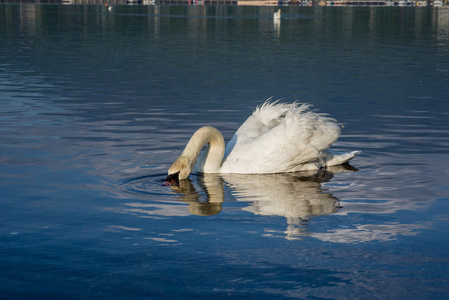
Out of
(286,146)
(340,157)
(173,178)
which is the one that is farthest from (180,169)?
(340,157)

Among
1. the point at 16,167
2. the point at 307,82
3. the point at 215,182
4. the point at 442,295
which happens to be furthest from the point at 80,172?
the point at 307,82

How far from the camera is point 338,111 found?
70.0ft

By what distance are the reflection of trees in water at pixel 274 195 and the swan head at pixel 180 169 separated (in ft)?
0.55

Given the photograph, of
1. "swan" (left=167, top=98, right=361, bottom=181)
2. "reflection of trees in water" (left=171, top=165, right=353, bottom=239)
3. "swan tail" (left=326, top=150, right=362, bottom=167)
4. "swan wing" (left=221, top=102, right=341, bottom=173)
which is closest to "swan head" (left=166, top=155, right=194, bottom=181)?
"swan" (left=167, top=98, right=361, bottom=181)

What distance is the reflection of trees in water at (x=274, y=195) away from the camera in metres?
11.1

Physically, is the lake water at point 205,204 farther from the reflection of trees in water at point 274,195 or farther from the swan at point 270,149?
the swan at point 270,149

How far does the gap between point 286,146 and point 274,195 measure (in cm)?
137

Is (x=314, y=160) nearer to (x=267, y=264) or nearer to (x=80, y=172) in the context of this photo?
(x=80, y=172)

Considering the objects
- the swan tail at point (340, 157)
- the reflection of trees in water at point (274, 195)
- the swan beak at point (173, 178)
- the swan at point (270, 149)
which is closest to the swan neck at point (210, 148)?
the swan at point (270, 149)

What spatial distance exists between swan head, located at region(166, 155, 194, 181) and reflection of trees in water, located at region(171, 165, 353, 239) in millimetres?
168

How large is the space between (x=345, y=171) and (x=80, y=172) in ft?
16.5

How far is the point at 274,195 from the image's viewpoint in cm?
1213

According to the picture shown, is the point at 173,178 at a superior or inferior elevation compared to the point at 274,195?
superior

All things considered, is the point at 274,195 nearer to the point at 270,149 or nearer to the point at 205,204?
the point at 205,204
